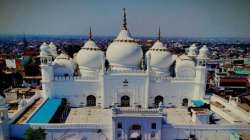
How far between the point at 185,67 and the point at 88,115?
13.5 ft

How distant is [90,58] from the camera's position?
9477 mm

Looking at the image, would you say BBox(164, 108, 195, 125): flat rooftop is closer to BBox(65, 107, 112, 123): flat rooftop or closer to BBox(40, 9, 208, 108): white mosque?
BBox(40, 9, 208, 108): white mosque

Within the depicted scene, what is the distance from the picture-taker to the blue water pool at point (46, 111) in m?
6.76

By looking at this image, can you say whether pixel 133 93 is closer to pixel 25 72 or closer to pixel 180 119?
pixel 180 119

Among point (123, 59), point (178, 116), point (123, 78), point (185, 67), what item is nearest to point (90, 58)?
point (123, 59)

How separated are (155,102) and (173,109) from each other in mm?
744

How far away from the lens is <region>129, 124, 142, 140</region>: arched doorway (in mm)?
6543

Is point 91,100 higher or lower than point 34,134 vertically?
higher

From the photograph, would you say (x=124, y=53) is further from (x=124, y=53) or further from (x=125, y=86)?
(x=125, y=86)

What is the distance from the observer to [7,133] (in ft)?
20.4

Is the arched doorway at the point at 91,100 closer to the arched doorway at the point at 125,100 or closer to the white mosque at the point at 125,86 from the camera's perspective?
the white mosque at the point at 125,86

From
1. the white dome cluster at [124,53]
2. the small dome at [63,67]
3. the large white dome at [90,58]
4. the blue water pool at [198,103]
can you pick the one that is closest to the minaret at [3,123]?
the small dome at [63,67]

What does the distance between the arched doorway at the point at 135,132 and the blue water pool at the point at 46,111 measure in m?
2.33

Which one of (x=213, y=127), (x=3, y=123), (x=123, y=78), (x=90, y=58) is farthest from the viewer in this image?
(x=90, y=58)
